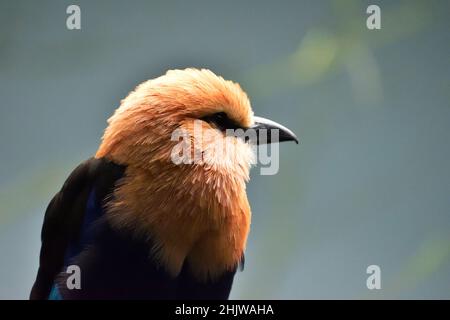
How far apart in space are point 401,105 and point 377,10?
0.45 m

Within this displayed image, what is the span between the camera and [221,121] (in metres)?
1.92

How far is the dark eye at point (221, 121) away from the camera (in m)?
1.90

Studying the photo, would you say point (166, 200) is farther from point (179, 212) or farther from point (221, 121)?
point (221, 121)

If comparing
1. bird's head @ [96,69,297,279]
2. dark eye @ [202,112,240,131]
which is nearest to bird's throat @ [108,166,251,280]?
bird's head @ [96,69,297,279]

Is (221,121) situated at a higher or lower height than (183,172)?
higher

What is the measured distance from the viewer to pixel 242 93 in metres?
1.97

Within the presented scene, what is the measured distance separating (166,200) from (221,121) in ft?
0.74

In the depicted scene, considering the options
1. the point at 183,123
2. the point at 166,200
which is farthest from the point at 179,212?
the point at 183,123

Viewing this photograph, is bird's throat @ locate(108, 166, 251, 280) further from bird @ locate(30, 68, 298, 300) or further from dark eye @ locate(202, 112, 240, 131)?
dark eye @ locate(202, 112, 240, 131)

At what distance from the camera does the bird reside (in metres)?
1.85

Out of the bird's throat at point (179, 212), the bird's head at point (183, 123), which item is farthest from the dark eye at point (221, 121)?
the bird's throat at point (179, 212)

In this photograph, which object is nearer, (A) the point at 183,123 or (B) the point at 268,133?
(A) the point at 183,123

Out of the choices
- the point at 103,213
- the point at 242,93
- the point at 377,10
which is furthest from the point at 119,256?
the point at 377,10
